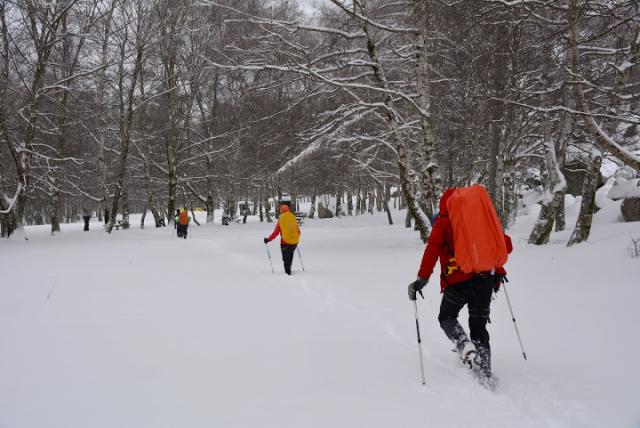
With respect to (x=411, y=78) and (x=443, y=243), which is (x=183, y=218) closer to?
(x=411, y=78)

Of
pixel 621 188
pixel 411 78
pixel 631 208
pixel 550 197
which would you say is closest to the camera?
pixel 550 197

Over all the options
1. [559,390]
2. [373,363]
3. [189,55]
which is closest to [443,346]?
[373,363]

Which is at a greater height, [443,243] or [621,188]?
[621,188]

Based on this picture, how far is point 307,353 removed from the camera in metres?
4.78

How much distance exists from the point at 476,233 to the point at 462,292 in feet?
1.78

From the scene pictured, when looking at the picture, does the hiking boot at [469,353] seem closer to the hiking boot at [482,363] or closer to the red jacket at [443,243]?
the hiking boot at [482,363]

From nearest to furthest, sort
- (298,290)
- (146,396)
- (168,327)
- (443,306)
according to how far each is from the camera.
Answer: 1. (146,396)
2. (443,306)
3. (168,327)
4. (298,290)

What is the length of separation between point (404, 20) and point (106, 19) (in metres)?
16.3

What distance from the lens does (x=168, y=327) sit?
586cm

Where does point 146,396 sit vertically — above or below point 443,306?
below

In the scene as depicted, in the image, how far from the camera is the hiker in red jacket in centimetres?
390

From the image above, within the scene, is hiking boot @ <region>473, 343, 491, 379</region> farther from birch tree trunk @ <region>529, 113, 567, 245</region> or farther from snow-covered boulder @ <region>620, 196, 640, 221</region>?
snow-covered boulder @ <region>620, 196, 640, 221</region>

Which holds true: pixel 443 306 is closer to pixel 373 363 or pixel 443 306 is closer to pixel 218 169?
pixel 373 363

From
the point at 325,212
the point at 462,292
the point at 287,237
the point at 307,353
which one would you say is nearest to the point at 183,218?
the point at 287,237
